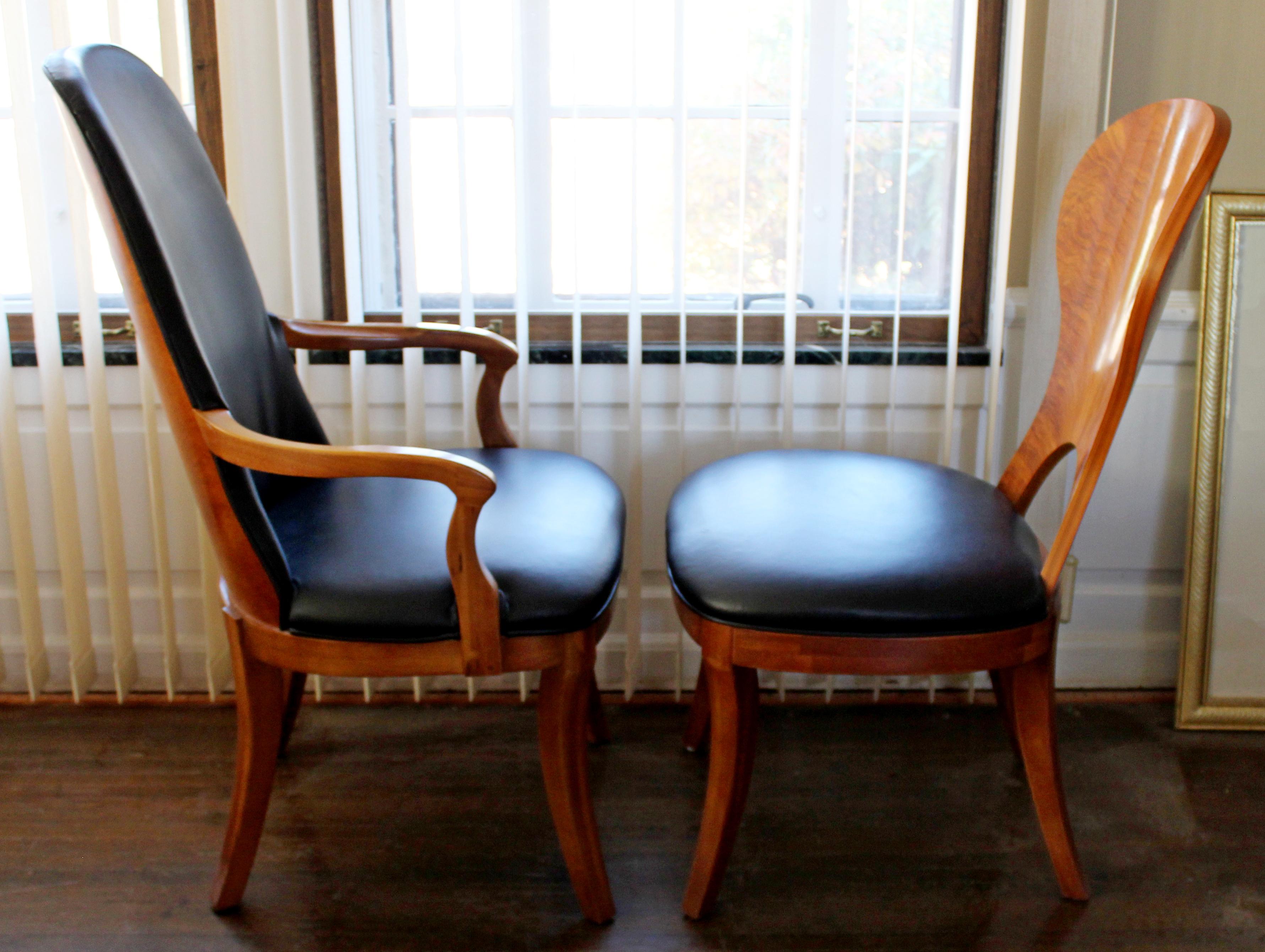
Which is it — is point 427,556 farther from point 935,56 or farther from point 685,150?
point 935,56

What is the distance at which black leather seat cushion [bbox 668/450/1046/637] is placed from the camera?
113cm

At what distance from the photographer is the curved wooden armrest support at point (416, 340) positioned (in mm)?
1560

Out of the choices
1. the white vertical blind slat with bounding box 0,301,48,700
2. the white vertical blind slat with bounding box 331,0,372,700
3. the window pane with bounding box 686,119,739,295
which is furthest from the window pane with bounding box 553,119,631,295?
the white vertical blind slat with bounding box 0,301,48,700

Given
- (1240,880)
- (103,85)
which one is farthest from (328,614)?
(1240,880)

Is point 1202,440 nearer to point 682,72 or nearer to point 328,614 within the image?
point 682,72

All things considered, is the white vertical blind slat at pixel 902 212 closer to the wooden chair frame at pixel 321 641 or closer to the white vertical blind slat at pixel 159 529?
the wooden chair frame at pixel 321 641

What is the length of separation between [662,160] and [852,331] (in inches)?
17.9

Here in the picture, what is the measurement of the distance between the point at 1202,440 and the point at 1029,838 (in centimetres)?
79

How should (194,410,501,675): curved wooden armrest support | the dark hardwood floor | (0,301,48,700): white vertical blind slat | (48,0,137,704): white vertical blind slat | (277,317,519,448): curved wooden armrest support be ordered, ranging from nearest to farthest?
1. (194,410,501,675): curved wooden armrest support
2. the dark hardwood floor
3. (277,317,519,448): curved wooden armrest support
4. (48,0,137,704): white vertical blind slat
5. (0,301,48,700): white vertical blind slat

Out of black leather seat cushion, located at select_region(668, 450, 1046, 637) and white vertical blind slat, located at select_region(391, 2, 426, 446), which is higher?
white vertical blind slat, located at select_region(391, 2, 426, 446)

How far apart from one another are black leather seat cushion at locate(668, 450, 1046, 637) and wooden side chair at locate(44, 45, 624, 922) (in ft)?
0.45

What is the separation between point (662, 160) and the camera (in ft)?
5.65

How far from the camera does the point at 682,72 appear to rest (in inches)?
63.2

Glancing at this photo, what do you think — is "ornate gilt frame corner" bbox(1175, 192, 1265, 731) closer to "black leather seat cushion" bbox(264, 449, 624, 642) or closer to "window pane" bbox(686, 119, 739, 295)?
"window pane" bbox(686, 119, 739, 295)
